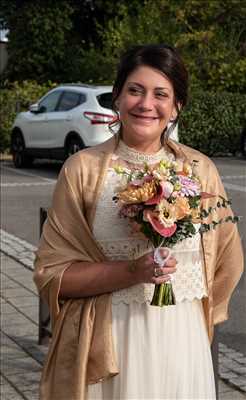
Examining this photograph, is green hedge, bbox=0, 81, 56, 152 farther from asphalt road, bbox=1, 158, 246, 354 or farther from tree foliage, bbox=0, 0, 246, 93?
tree foliage, bbox=0, 0, 246, 93

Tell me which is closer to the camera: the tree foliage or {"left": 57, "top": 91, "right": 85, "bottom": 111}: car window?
{"left": 57, "top": 91, "right": 85, "bottom": 111}: car window

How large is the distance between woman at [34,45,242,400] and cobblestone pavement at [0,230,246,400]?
2.14m

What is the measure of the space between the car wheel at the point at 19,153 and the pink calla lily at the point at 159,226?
15.5 meters

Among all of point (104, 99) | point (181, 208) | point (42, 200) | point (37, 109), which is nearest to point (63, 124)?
point (104, 99)

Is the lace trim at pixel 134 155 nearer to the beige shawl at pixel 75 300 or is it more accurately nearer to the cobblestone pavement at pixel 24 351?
the beige shawl at pixel 75 300

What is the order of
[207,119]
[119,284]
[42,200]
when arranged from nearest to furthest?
[119,284]
[42,200]
[207,119]

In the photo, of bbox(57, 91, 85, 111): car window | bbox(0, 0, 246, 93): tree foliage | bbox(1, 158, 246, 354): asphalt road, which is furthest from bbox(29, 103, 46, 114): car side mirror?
bbox(0, 0, 246, 93): tree foliage

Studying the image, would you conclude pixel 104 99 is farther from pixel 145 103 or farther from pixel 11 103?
pixel 145 103

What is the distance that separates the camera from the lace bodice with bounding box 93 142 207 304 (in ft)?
7.93

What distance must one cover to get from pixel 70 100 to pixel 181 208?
1370 cm

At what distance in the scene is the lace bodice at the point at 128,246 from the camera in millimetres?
2418

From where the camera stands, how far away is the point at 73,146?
15242 millimetres

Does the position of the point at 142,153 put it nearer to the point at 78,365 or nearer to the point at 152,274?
the point at 152,274

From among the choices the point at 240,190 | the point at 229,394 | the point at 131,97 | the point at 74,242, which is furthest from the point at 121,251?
the point at 240,190
